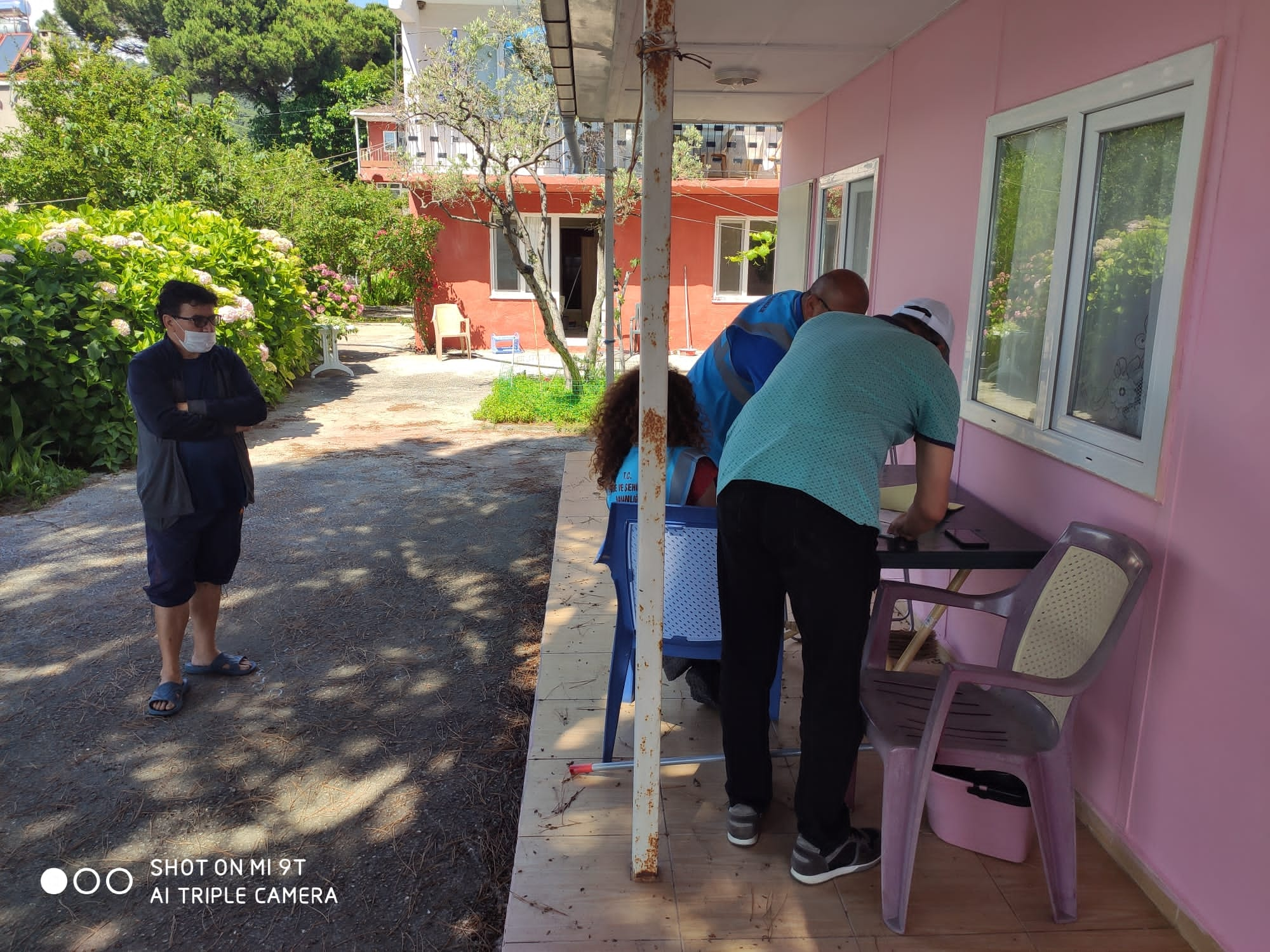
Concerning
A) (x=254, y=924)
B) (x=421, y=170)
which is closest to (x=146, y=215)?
(x=421, y=170)

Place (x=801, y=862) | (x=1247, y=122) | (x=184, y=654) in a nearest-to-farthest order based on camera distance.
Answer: (x=1247, y=122), (x=801, y=862), (x=184, y=654)

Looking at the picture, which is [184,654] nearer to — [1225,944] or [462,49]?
[1225,944]

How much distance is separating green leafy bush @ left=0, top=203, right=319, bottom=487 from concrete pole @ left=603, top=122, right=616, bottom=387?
10.3 ft

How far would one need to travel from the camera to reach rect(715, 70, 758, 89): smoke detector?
5.22m

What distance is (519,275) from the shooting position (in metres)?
14.4

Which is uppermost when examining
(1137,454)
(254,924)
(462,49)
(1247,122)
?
(462,49)

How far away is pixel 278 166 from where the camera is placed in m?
16.7

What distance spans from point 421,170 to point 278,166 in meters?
A: 4.47

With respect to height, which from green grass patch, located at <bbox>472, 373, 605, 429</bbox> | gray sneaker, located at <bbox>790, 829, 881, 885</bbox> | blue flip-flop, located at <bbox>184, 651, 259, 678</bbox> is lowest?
blue flip-flop, located at <bbox>184, 651, 259, 678</bbox>

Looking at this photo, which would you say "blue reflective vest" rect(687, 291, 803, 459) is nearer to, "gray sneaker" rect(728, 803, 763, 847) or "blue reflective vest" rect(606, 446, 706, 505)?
"blue reflective vest" rect(606, 446, 706, 505)

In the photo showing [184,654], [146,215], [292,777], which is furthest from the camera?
[146,215]

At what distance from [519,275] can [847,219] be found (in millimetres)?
9509

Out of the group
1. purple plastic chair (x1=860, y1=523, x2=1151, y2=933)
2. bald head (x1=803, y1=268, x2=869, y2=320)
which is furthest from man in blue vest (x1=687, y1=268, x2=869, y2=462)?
purple plastic chair (x1=860, y1=523, x2=1151, y2=933)

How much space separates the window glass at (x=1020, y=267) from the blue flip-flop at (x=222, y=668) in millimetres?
3197
